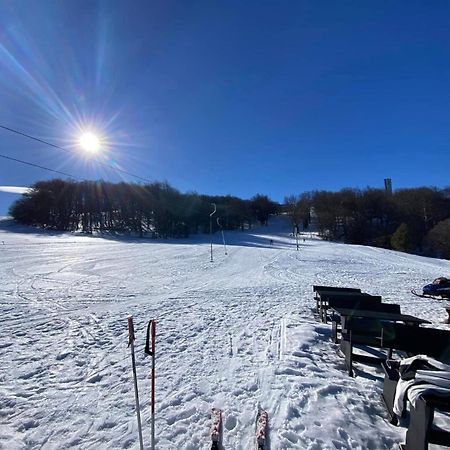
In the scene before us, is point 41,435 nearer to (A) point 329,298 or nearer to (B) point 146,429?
(B) point 146,429

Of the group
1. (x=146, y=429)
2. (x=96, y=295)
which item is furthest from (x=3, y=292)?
(x=146, y=429)

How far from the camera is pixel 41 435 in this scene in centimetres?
326

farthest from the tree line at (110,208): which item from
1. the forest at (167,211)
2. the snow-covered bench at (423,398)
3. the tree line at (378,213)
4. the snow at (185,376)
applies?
the snow-covered bench at (423,398)

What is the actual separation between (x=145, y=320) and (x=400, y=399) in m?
6.37

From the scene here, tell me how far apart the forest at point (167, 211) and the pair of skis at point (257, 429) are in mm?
55957

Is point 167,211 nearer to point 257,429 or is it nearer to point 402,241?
point 402,241

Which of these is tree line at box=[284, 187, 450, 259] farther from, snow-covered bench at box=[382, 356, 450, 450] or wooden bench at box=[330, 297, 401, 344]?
snow-covered bench at box=[382, 356, 450, 450]

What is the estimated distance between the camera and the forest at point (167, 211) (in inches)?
2384

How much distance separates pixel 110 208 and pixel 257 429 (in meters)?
64.1

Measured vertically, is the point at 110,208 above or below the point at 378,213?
above

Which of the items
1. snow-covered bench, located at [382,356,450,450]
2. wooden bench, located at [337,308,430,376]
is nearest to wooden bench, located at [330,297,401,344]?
wooden bench, located at [337,308,430,376]

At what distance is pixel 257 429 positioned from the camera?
3322mm

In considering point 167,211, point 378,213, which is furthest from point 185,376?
point 378,213

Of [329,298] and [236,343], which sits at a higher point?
[329,298]
